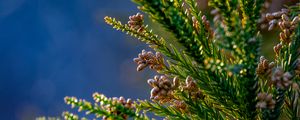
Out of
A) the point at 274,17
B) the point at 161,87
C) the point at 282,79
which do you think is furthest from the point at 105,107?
the point at 274,17

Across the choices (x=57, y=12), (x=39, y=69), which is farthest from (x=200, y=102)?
(x=57, y=12)

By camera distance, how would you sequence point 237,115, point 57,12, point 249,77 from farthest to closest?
point 57,12 → point 237,115 → point 249,77

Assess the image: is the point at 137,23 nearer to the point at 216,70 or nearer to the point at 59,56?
the point at 216,70

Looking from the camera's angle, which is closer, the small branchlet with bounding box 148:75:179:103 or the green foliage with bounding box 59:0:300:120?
the green foliage with bounding box 59:0:300:120

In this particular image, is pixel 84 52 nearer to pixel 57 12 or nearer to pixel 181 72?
pixel 57 12

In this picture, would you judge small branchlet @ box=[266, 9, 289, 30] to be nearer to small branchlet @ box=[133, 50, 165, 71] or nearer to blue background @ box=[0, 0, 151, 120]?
small branchlet @ box=[133, 50, 165, 71]

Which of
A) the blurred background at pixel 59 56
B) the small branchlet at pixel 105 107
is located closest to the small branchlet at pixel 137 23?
the small branchlet at pixel 105 107

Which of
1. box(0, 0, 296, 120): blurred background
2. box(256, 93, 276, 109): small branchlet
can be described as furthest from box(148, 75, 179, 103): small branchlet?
box(0, 0, 296, 120): blurred background
